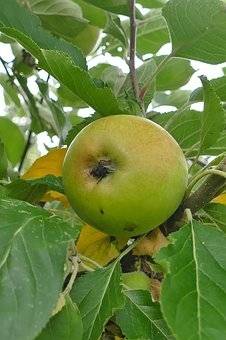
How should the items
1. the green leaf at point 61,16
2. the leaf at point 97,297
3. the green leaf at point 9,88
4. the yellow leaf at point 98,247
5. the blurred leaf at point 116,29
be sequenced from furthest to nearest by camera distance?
the green leaf at point 9,88 < the green leaf at point 61,16 < the blurred leaf at point 116,29 < the yellow leaf at point 98,247 < the leaf at point 97,297

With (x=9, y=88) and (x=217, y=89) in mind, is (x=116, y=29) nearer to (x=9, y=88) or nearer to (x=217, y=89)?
(x=217, y=89)

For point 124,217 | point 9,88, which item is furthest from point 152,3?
point 124,217

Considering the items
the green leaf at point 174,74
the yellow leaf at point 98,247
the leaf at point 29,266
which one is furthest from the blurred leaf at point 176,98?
the leaf at point 29,266

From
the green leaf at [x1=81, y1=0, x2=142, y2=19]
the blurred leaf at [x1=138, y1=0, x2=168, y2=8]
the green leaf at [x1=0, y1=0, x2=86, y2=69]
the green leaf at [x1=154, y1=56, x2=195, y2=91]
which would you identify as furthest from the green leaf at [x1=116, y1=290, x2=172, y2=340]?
the blurred leaf at [x1=138, y1=0, x2=168, y2=8]

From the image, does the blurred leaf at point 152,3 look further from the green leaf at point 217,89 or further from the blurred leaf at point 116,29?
the green leaf at point 217,89

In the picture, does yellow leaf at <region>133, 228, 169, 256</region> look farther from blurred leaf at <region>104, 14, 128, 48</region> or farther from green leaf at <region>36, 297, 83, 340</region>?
blurred leaf at <region>104, 14, 128, 48</region>

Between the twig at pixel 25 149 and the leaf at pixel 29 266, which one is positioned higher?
the leaf at pixel 29 266
